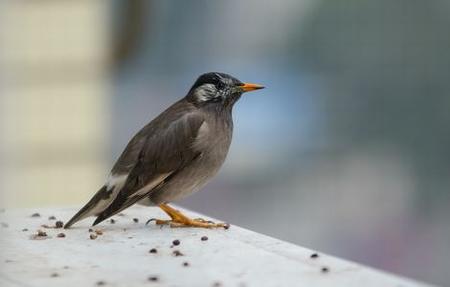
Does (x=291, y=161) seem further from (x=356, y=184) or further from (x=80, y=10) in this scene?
(x=80, y=10)

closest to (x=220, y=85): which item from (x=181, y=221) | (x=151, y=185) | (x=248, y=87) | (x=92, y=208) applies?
(x=248, y=87)

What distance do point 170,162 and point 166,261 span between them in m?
1.25

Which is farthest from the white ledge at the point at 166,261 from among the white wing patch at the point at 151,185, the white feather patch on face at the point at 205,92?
the white feather patch on face at the point at 205,92

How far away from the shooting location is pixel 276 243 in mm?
4172

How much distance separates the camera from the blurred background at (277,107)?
898 centimetres

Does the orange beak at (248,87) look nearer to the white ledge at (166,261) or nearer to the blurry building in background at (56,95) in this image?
the white ledge at (166,261)

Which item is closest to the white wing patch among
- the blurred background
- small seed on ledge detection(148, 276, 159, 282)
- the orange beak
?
the orange beak

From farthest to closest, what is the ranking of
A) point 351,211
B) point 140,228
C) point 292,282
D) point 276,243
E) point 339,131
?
point 339,131, point 351,211, point 140,228, point 276,243, point 292,282

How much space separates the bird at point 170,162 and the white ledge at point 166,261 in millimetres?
248

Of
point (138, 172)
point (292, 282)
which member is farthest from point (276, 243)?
point (138, 172)

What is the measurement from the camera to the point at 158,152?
5.09 metres

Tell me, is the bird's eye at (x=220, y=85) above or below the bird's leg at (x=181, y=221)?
above

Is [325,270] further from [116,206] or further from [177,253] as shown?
[116,206]

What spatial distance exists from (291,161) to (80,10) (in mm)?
2772
